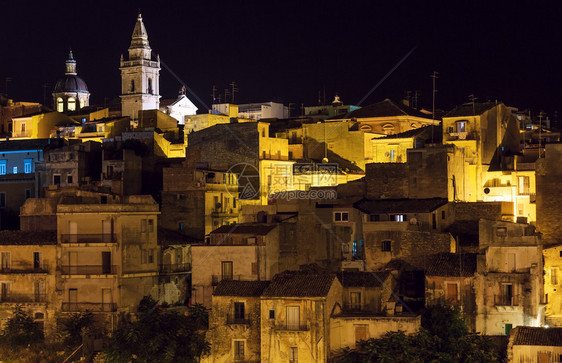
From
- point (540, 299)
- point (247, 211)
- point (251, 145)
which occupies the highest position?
point (251, 145)

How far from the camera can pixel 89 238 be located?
4191 centimetres

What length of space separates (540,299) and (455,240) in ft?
15.7

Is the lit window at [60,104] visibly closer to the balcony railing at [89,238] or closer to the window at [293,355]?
the balcony railing at [89,238]

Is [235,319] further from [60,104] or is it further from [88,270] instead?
[60,104]

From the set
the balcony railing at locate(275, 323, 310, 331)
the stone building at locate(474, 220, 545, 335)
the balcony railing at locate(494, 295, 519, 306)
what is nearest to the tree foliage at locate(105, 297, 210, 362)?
the balcony railing at locate(275, 323, 310, 331)

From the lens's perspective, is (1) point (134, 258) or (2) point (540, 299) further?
(1) point (134, 258)

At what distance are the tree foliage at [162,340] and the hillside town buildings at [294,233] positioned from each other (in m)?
0.93

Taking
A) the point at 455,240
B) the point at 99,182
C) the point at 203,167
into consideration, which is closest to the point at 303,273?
the point at 455,240

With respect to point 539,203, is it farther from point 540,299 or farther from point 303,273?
point 303,273

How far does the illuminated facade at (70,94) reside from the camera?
9475 cm

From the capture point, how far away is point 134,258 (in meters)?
42.1

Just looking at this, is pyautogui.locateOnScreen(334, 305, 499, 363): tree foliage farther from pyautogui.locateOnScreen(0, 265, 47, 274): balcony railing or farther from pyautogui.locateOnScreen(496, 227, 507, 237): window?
pyautogui.locateOnScreen(0, 265, 47, 274): balcony railing

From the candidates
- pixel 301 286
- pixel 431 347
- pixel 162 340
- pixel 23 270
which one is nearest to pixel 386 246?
pixel 301 286

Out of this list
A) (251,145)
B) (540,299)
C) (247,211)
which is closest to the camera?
(540,299)
